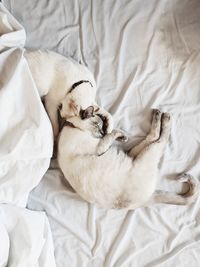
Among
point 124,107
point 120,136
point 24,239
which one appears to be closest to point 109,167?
point 120,136

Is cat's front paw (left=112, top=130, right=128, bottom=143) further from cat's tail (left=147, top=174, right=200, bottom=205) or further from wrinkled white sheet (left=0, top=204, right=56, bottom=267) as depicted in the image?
wrinkled white sheet (left=0, top=204, right=56, bottom=267)

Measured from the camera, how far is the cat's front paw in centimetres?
154

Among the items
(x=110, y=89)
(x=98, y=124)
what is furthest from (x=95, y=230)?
(x=110, y=89)

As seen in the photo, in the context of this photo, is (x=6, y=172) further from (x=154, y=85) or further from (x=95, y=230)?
(x=154, y=85)

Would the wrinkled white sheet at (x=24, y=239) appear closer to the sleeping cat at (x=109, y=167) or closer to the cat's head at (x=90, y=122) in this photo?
the sleeping cat at (x=109, y=167)

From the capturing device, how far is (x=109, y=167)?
59.1 inches

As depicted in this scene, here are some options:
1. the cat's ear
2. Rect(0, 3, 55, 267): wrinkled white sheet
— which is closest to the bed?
Rect(0, 3, 55, 267): wrinkled white sheet

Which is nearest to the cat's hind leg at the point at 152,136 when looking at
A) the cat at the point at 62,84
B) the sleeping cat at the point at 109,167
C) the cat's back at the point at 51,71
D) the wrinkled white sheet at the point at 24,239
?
the sleeping cat at the point at 109,167

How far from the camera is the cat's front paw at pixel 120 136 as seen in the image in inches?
60.6

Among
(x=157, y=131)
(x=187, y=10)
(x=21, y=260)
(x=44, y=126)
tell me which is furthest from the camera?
(x=187, y=10)

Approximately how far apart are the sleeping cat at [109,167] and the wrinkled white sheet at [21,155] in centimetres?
9

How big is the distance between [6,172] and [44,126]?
0.21 m

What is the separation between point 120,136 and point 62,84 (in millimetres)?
292

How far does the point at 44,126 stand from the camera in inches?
57.3
